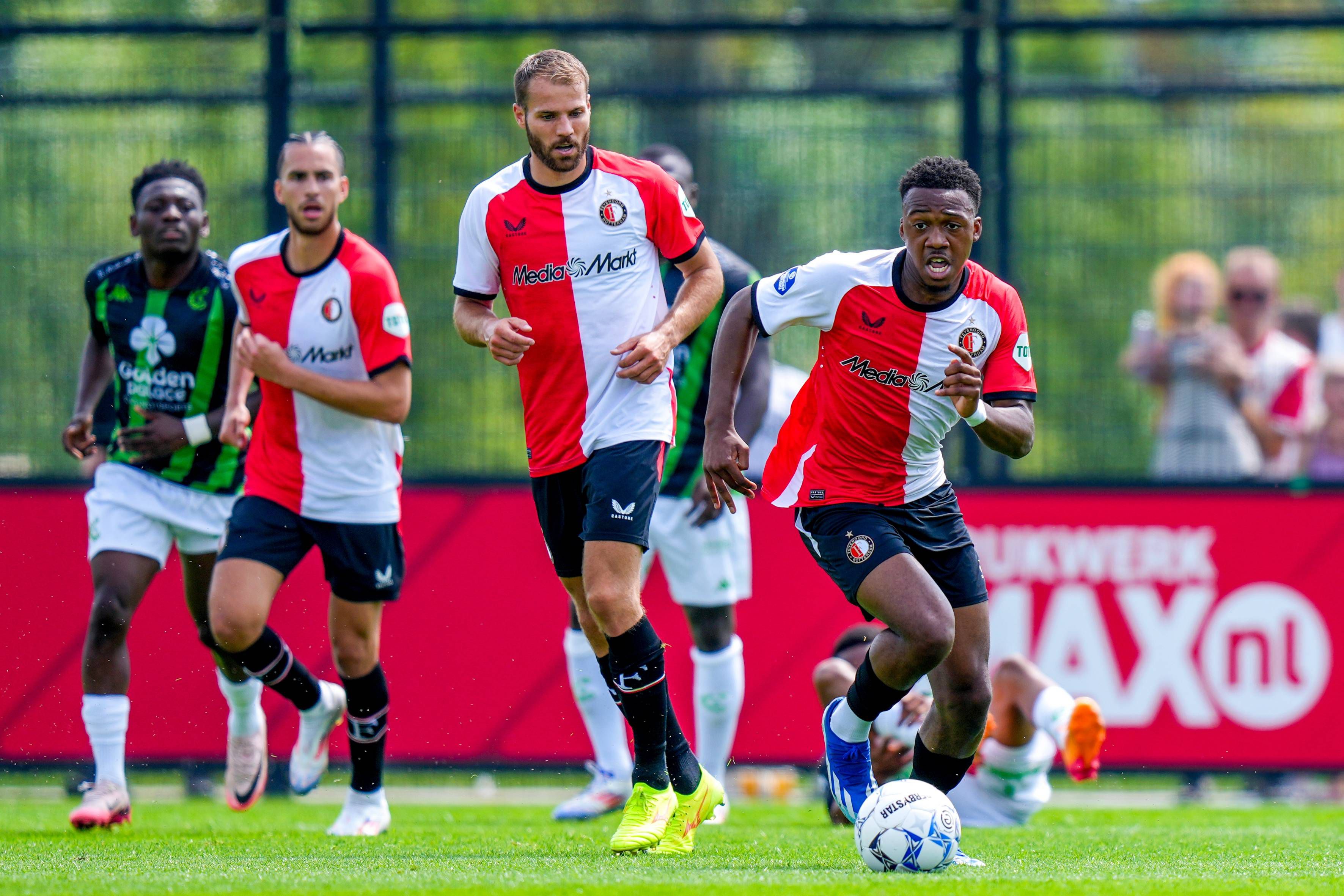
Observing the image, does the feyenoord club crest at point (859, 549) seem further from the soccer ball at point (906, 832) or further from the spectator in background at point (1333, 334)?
the spectator in background at point (1333, 334)

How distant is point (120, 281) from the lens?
7.47 meters

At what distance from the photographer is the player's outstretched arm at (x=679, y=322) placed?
5734 millimetres

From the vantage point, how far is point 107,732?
23.5 ft

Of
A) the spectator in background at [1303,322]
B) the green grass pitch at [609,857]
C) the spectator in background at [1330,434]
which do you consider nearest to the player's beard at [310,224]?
the green grass pitch at [609,857]

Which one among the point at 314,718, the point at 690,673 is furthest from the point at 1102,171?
the point at 314,718

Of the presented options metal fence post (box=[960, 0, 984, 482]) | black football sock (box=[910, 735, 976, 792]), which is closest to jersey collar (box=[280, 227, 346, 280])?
black football sock (box=[910, 735, 976, 792])

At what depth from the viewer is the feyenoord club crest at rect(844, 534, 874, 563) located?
573 cm

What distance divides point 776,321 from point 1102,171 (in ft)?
14.0

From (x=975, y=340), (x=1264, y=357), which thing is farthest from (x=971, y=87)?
(x=975, y=340)

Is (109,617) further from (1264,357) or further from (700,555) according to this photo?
(1264,357)

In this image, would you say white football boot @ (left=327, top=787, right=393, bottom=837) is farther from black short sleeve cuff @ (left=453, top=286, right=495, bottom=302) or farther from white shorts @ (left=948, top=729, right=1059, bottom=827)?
white shorts @ (left=948, top=729, right=1059, bottom=827)

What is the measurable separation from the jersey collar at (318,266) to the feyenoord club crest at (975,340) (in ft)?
8.58

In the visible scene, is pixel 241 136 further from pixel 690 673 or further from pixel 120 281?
pixel 690 673

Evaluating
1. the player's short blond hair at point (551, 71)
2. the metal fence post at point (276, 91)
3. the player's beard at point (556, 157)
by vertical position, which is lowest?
→ the player's beard at point (556, 157)
